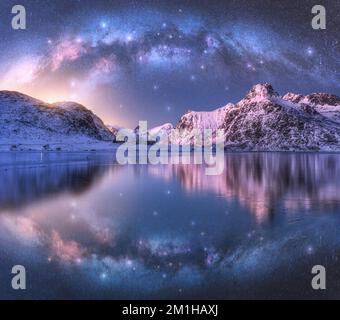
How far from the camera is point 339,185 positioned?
3105 cm

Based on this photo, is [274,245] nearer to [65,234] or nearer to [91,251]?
[91,251]

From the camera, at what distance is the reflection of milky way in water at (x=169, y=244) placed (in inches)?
419

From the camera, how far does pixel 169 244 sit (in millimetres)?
14219

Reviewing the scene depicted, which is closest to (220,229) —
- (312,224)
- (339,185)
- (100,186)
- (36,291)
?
(312,224)

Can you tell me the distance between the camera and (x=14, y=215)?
1830cm

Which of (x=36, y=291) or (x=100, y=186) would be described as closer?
(x=36, y=291)

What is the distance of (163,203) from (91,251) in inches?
395

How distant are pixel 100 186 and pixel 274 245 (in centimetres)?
1871

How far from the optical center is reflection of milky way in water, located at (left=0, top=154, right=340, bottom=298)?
10.6 m

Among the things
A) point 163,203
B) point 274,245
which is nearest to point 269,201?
point 163,203
